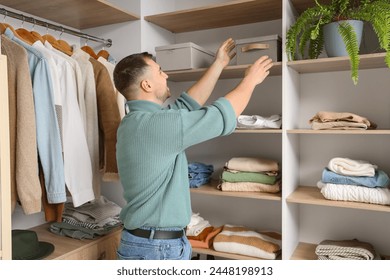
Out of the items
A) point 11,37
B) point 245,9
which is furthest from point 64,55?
point 245,9

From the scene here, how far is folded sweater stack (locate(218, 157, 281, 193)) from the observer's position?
2123 millimetres

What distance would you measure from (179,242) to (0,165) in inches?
29.0

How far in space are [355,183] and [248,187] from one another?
0.56m

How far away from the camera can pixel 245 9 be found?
216 cm

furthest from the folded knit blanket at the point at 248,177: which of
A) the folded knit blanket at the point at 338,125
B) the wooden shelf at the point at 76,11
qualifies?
the wooden shelf at the point at 76,11

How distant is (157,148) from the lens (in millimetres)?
1423

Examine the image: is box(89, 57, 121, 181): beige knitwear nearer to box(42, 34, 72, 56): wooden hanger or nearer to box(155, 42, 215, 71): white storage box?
box(42, 34, 72, 56): wooden hanger

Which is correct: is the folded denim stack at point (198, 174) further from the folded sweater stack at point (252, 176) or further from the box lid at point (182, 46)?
the box lid at point (182, 46)

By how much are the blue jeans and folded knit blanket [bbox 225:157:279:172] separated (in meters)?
0.72

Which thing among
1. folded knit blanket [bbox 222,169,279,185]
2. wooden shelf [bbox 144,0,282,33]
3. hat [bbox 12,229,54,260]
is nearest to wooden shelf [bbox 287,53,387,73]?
wooden shelf [bbox 144,0,282,33]

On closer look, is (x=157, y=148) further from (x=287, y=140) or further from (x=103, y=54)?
(x=103, y=54)

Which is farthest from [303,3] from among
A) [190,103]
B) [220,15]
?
[190,103]

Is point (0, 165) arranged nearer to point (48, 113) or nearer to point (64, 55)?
point (48, 113)

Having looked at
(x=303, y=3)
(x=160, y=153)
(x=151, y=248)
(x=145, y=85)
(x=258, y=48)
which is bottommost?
(x=151, y=248)
